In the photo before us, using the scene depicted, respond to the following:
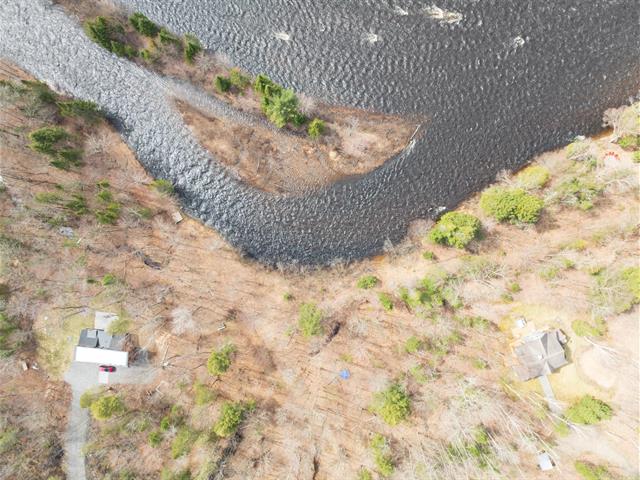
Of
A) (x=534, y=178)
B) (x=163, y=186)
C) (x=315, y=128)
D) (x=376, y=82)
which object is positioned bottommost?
(x=163, y=186)

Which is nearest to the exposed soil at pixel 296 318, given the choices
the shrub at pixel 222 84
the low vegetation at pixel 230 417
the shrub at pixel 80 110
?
the low vegetation at pixel 230 417

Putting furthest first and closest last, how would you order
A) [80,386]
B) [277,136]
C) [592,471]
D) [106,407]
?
[277,136], [80,386], [106,407], [592,471]

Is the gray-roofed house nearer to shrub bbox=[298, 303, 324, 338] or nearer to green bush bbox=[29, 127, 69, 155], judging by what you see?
shrub bbox=[298, 303, 324, 338]

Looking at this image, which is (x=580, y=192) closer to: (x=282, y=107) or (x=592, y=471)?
(x=592, y=471)

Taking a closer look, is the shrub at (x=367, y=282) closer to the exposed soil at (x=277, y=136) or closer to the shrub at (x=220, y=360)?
the exposed soil at (x=277, y=136)

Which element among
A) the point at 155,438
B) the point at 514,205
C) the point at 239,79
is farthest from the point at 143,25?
the point at 155,438

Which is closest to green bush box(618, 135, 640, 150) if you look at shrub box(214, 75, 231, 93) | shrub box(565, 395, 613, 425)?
shrub box(565, 395, 613, 425)

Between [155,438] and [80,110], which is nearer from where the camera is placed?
[155,438]
